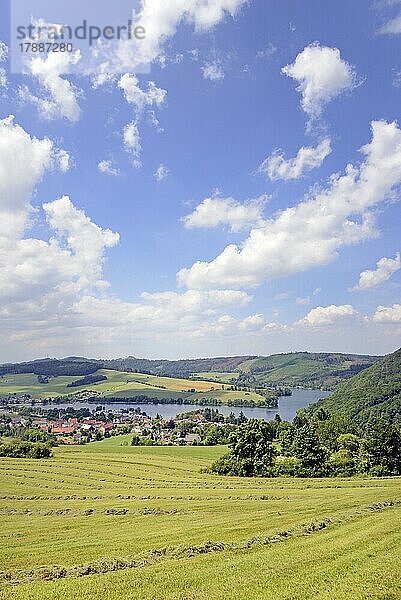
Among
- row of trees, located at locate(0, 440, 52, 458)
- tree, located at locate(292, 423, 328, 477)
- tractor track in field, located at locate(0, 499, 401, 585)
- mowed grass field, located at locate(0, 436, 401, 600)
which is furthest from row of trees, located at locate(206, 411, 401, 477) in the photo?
tractor track in field, located at locate(0, 499, 401, 585)

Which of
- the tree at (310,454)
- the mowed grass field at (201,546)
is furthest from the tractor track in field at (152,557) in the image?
the tree at (310,454)

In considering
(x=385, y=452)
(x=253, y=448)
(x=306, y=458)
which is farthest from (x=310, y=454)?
(x=385, y=452)

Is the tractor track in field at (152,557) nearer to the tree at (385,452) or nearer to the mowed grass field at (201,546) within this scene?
the mowed grass field at (201,546)

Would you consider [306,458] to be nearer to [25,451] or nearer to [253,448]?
[253,448]

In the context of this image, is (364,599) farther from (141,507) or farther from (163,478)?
(163,478)

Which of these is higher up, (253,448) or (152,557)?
(152,557)

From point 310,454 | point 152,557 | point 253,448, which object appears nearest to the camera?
point 152,557

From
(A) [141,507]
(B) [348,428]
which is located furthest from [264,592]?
(B) [348,428]

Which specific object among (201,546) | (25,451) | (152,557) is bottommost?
(25,451)
